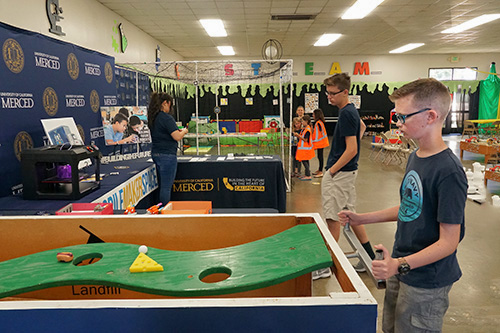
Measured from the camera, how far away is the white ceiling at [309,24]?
713cm

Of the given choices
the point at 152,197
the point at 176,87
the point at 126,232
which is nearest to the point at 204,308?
the point at 126,232

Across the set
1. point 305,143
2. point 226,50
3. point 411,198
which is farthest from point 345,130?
point 226,50

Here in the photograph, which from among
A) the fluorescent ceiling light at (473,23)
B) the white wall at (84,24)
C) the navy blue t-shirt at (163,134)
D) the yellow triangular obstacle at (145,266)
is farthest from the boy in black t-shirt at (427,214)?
the fluorescent ceiling light at (473,23)

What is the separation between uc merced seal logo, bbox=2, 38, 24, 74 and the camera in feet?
9.68

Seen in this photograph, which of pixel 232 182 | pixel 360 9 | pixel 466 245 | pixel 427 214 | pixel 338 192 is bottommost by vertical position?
pixel 466 245

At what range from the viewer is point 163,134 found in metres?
4.12

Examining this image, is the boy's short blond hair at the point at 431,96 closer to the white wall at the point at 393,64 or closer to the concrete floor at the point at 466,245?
the concrete floor at the point at 466,245

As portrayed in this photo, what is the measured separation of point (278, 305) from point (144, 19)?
851 centimetres

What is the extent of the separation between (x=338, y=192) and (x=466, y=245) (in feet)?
6.78

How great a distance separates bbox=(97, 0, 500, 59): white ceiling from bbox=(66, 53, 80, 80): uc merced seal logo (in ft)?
9.61

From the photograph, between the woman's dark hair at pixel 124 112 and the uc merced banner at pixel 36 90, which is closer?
the uc merced banner at pixel 36 90

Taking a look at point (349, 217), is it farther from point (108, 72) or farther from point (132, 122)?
point (108, 72)

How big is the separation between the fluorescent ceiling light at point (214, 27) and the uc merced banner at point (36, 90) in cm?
469

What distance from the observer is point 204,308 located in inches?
32.6
